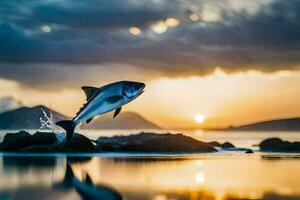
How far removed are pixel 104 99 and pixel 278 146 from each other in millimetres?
45399

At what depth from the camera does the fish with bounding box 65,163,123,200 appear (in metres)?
20.4

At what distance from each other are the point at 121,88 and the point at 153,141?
38.8m

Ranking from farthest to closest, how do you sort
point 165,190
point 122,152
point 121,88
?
point 122,152 < point 165,190 < point 121,88

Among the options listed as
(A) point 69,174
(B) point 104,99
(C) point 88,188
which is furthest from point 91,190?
(B) point 104,99

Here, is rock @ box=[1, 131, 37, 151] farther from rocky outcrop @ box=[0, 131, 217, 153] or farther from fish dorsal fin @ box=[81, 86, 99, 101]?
fish dorsal fin @ box=[81, 86, 99, 101]

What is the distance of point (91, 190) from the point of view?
Result: 74.4 ft

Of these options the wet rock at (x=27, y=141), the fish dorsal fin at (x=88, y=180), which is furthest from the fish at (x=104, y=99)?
the wet rock at (x=27, y=141)

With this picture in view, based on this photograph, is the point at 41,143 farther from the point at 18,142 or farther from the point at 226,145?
the point at 226,145

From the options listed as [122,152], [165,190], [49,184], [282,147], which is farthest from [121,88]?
[282,147]

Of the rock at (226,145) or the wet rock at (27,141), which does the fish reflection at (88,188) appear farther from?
the rock at (226,145)

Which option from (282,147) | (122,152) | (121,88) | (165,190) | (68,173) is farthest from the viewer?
(282,147)

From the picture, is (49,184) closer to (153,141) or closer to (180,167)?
(180,167)

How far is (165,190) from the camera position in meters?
23.1

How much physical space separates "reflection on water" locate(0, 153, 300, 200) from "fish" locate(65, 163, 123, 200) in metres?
0.09
